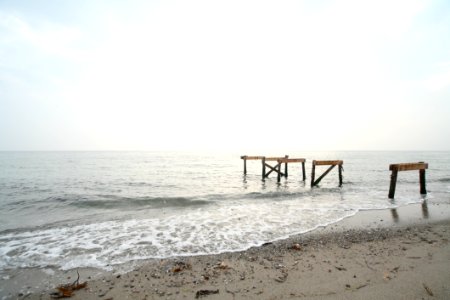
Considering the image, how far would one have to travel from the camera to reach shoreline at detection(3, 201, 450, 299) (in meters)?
3.80

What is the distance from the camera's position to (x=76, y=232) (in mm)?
7766

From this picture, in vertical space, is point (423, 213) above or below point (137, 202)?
above

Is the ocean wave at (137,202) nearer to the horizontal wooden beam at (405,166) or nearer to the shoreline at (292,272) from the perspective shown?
the shoreline at (292,272)

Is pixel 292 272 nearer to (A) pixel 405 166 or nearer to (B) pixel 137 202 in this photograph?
(B) pixel 137 202

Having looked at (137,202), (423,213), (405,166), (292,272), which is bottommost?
(137,202)

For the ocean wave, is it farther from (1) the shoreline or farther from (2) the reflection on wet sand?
(2) the reflection on wet sand

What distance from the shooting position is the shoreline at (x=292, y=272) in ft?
12.5

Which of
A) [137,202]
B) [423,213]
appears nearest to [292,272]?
[423,213]

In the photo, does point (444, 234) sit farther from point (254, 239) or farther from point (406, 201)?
point (406, 201)

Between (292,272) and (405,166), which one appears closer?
(292,272)

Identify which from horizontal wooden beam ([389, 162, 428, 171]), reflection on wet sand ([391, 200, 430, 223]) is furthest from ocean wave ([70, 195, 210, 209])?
horizontal wooden beam ([389, 162, 428, 171])

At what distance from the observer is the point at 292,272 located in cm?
447

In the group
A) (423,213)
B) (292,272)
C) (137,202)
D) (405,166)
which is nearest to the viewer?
(292,272)

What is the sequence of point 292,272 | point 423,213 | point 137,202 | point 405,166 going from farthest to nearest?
point 137,202 < point 405,166 < point 423,213 < point 292,272
